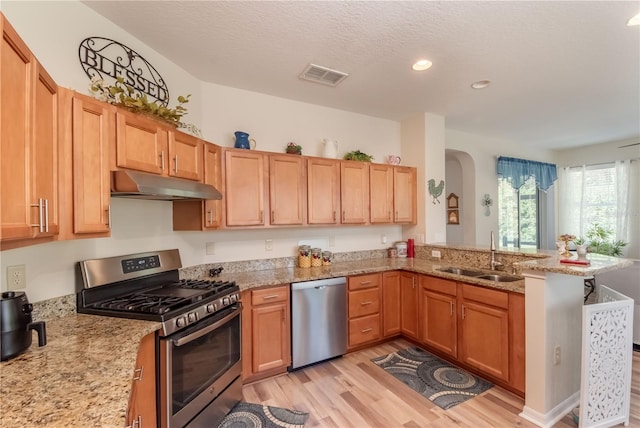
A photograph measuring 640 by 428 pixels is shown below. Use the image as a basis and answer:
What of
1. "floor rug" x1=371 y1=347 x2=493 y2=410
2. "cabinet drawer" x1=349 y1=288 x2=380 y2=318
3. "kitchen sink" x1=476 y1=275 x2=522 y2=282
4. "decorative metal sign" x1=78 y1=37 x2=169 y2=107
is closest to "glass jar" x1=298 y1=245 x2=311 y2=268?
"cabinet drawer" x1=349 y1=288 x2=380 y2=318

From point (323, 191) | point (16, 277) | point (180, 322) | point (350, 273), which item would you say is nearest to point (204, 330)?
point (180, 322)

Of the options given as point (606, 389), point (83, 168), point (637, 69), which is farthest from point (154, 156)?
point (637, 69)

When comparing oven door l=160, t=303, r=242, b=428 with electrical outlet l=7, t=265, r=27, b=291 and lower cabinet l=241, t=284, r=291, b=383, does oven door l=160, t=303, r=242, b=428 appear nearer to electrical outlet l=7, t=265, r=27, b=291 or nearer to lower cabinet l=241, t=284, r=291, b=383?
lower cabinet l=241, t=284, r=291, b=383

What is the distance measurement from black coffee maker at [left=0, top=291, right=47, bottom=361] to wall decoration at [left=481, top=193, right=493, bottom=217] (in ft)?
17.9

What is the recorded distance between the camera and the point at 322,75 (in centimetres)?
271

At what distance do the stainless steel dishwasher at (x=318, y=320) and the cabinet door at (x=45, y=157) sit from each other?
1.76 meters

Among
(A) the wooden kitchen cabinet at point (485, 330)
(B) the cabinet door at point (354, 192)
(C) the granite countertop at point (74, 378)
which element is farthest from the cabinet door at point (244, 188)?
(A) the wooden kitchen cabinet at point (485, 330)

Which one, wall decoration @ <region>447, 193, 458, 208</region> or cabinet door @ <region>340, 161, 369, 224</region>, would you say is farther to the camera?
wall decoration @ <region>447, 193, 458, 208</region>

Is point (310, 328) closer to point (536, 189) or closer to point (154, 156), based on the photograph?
point (154, 156)

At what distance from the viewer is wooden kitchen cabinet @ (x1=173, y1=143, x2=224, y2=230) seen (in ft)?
8.00

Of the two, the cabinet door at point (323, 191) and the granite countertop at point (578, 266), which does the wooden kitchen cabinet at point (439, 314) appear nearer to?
the granite countertop at point (578, 266)

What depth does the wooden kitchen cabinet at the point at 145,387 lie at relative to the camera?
1.34 meters

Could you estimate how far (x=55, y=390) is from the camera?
0.96m

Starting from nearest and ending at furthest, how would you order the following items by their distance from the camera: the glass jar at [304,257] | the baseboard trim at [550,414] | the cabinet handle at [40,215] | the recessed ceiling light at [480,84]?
the cabinet handle at [40,215] → the baseboard trim at [550,414] → the recessed ceiling light at [480,84] → the glass jar at [304,257]
